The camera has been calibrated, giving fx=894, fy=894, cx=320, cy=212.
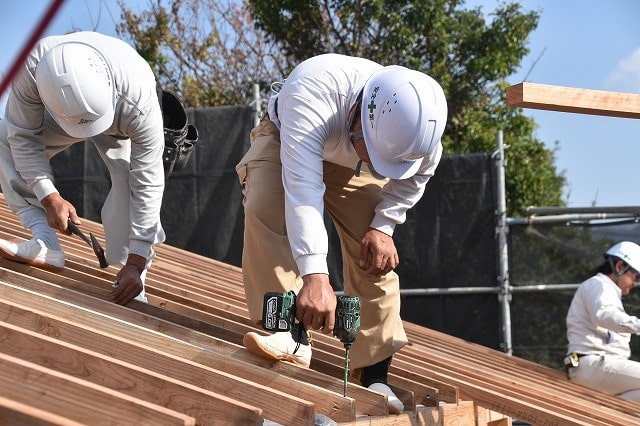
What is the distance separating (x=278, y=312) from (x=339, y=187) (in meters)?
0.78

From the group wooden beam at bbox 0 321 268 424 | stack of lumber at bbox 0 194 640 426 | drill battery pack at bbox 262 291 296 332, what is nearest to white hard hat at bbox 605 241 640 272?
stack of lumber at bbox 0 194 640 426

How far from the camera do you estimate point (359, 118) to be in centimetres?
281

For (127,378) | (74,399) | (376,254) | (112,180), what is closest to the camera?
(74,399)

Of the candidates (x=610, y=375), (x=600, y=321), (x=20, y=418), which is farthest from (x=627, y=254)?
(x=20, y=418)

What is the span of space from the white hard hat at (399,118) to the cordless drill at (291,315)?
1.50ft

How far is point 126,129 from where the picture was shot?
3494 mm

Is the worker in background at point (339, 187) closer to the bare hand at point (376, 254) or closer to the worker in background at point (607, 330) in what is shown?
the bare hand at point (376, 254)

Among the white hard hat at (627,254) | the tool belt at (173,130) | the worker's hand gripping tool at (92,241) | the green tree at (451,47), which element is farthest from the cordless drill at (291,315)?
the green tree at (451,47)

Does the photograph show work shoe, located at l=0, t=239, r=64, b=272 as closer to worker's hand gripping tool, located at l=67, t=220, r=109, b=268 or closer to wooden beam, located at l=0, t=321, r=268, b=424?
worker's hand gripping tool, located at l=67, t=220, r=109, b=268

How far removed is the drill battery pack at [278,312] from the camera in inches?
98.8

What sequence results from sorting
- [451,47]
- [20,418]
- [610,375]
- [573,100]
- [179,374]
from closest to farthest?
[20,418] < [179,374] < [573,100] < [610,375] < [451,47]

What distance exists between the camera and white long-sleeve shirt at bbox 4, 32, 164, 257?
3373mm

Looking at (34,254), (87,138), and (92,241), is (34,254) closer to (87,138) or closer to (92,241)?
(92,241)

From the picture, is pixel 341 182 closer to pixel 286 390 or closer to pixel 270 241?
pixel 270 241
